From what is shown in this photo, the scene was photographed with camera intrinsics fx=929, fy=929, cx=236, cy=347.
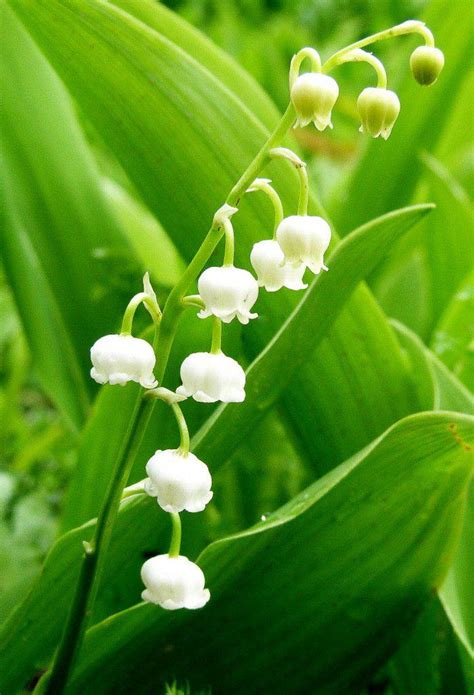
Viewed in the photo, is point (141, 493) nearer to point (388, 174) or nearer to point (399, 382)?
point (399, 382)

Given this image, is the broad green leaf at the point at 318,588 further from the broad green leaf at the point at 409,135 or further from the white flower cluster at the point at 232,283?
the broad green leaf at the point at 409,135

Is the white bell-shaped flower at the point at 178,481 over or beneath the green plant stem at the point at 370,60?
beneath

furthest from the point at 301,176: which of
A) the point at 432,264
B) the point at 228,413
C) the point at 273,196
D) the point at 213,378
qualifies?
the point at 432,264

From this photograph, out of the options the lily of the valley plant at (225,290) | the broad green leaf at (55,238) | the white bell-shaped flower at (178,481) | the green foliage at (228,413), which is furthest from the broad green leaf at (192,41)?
the white bell-shaped flower at (178,481)

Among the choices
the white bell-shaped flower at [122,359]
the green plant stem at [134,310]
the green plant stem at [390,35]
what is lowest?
the white bell-shaped flower at [122,359]

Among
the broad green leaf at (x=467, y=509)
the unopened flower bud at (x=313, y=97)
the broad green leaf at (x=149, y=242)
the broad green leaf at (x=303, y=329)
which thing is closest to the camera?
the unopened flower bud at (x=313, y=97)
